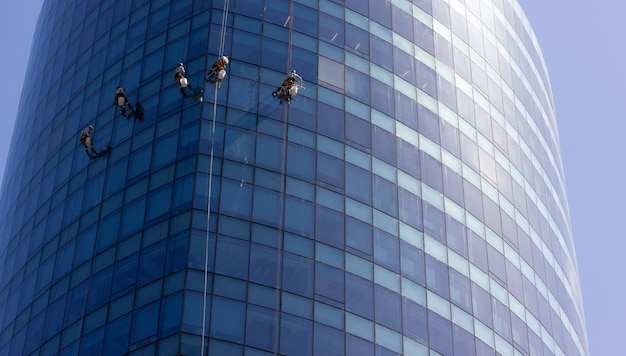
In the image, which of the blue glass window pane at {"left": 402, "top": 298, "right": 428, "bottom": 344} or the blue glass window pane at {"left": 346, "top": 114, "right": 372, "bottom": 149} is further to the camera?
the blue glass window pane at {"left": 346, "top": 114, "right": 372, "bottom": 149}

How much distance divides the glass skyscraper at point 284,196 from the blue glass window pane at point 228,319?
0.10 m

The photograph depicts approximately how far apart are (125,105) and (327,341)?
59.2 feet

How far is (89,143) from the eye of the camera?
240 ft

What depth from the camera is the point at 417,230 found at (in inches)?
2830

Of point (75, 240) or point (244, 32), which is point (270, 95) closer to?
point (244, 32)

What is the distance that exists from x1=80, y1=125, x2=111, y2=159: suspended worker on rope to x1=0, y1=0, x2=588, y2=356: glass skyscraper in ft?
2.95

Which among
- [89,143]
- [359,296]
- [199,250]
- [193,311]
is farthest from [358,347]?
[89,143]

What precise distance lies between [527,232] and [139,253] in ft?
86.2

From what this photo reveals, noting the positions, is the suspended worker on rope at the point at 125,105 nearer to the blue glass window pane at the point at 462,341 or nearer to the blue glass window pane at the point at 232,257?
the blue glass window pane at the point at 232,257

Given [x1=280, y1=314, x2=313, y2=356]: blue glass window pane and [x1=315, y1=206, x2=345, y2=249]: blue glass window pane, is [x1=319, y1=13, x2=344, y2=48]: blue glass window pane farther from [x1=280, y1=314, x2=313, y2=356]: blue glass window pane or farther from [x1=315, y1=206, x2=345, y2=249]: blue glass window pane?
[x1=280, y1=314, x2=313, y2=356]: blue glass window pane

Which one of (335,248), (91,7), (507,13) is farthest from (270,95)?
(507,13)

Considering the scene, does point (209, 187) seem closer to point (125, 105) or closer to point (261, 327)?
point (261, 327)

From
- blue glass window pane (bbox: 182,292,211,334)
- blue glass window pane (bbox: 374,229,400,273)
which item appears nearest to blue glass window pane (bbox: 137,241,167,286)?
blue glass window pane (bbox: 182,292,211,334)

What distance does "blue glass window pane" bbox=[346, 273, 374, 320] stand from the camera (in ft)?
217
